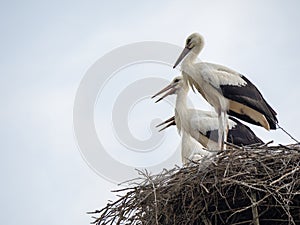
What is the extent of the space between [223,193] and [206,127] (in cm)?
234

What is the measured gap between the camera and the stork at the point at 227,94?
5918 mm

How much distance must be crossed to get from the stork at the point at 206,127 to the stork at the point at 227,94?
9.8 inches

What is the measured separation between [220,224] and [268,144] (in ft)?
2.02

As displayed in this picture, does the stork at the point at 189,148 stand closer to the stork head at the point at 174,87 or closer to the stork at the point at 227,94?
the stork at the point at 227,94

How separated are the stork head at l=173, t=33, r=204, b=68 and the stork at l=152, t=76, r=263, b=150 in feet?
1.14

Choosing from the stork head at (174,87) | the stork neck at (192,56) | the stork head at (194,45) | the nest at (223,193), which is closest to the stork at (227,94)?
the stork neck at (192,56)

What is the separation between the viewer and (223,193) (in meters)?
4.05

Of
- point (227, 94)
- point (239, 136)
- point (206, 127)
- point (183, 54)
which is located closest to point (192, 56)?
point (183, 54)

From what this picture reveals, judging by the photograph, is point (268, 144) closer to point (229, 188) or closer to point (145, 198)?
point (229, 188)

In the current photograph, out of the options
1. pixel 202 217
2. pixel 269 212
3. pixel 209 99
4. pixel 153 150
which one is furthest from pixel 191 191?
pixel 209 99

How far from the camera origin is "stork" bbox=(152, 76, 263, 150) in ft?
20.8

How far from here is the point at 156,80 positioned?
6484 mm

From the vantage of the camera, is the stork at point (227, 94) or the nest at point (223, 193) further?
the stork at point (227, 94)

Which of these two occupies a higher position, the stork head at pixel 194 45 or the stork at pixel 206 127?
the stork head at pixel 194 45
